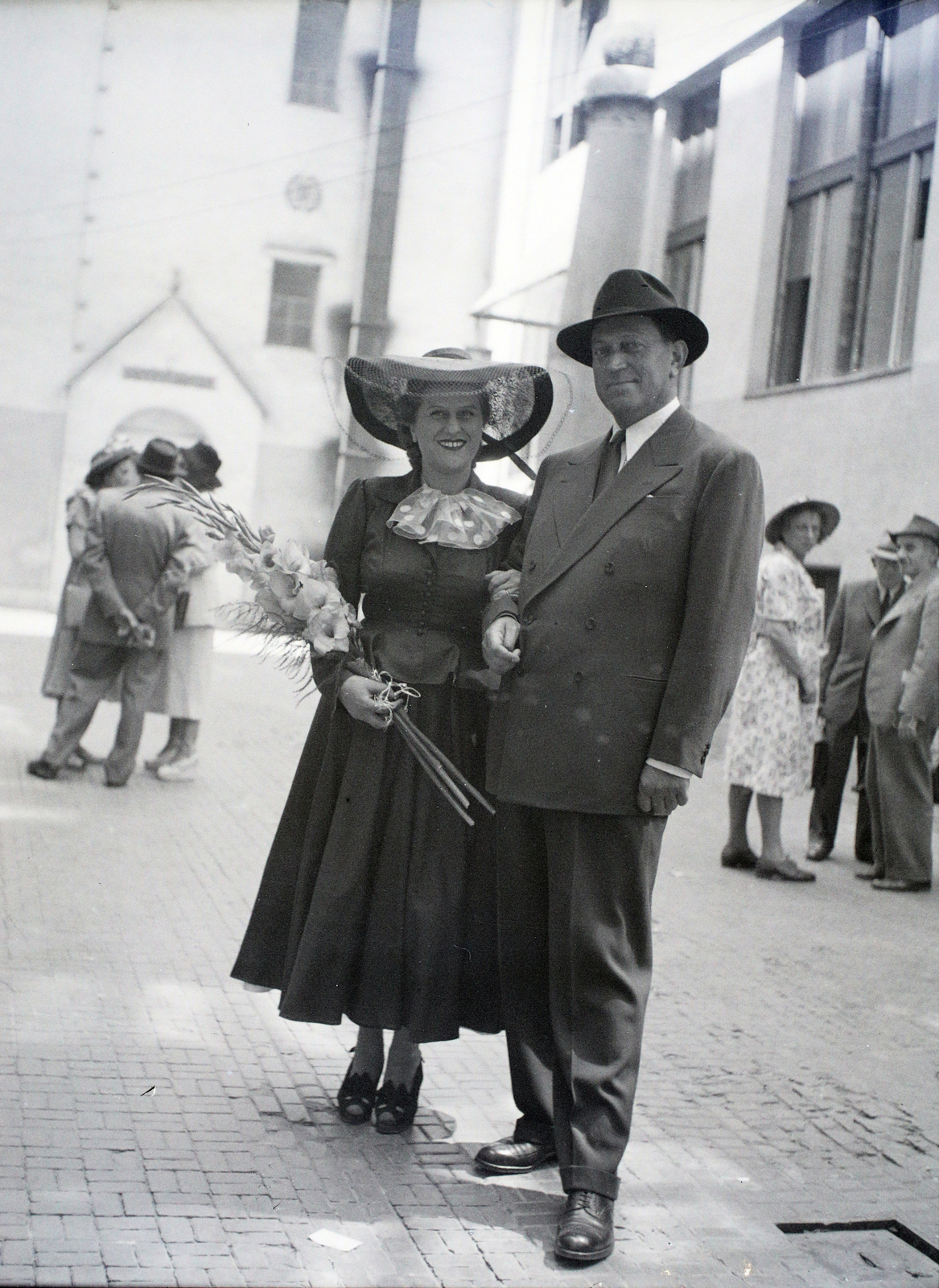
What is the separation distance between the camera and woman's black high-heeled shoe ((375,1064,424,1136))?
3.79 metres

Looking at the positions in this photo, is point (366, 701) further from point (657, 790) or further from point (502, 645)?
point (657, 790)

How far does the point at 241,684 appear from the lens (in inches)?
535

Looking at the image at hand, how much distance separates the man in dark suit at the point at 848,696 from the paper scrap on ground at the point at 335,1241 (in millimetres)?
5826

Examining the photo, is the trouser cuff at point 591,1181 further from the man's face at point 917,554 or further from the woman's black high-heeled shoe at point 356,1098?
the man's face at point 917,554

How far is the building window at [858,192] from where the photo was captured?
40.1ft

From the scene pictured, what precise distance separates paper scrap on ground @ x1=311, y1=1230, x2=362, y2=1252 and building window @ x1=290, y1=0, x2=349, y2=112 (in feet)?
27.6

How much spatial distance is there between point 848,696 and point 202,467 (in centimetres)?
399

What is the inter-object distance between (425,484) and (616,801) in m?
1.06

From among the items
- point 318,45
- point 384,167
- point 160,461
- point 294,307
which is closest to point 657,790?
point 160,461

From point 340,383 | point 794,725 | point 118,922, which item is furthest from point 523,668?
point 794,725

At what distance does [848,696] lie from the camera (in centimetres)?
854

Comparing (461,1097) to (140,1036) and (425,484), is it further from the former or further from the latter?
(425,484)

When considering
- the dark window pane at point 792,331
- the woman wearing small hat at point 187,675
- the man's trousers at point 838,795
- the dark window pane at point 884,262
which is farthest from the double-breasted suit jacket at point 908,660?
the dark window pane at point 792,331

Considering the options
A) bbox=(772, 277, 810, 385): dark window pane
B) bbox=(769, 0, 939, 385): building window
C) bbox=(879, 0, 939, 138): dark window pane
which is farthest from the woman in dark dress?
bbox=(772, 277, 810, 385): dark window pane
